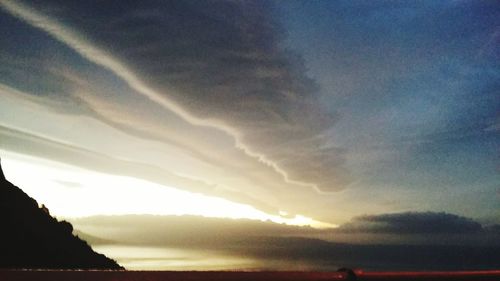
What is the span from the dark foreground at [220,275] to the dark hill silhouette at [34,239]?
76.6ft

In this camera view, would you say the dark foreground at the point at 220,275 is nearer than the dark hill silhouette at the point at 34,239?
Yes

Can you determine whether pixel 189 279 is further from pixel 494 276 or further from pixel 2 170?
pixel 2 170

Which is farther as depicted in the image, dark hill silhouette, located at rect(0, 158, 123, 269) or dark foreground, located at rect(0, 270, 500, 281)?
dark hill silhouette, located at rect(0, 158, 123, 269)

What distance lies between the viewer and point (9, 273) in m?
1.39

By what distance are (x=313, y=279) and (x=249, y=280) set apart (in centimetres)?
37

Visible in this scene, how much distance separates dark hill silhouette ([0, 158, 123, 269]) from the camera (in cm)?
2192

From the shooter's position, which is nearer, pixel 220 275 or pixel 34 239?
pixel 220 275

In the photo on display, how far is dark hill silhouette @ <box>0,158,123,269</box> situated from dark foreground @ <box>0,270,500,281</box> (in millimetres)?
23357

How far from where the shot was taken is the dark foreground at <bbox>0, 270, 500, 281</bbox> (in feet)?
4.70

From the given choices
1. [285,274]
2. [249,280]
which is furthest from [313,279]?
[249,280]

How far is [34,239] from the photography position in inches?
901

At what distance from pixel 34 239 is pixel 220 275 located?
25.1 metres

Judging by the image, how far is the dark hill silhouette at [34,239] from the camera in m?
21.9

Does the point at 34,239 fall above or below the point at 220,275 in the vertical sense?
above
